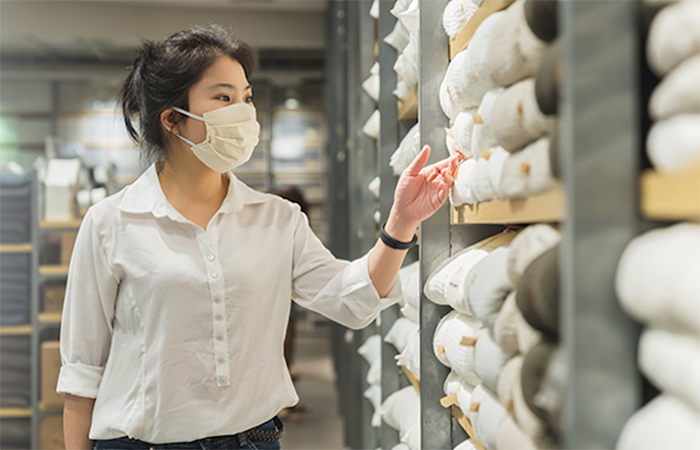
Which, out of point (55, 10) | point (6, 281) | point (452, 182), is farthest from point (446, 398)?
point (55, 10)

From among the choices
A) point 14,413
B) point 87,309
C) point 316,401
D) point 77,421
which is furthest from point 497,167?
point 316,401

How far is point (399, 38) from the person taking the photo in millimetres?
1817

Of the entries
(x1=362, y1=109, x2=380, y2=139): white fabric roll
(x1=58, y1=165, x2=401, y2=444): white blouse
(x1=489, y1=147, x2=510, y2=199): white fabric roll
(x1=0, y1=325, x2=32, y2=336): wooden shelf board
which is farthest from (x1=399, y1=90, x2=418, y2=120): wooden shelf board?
(x1=0, y1=325, x2=32, y2=336): wooden shelf board

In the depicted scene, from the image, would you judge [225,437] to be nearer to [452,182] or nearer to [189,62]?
[452,182]

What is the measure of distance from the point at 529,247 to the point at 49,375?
3370mm

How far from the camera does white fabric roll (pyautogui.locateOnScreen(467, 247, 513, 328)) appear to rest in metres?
0.92

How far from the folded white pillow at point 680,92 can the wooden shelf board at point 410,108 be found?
112 centimetres

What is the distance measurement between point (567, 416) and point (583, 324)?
0.09 m

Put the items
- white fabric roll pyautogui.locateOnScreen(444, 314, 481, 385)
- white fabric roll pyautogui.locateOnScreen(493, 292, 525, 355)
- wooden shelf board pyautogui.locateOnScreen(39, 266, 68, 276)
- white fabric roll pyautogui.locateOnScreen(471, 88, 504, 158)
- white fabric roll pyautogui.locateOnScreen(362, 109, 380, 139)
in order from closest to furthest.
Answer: white fabric roll pyautogui.locateOnScreen(493, 292, 525, 355)
white fabric roll pyautogui.locateOnScreen(471, 88, 504, 158)
white fabric roll pyautogui.locateOnScreen(444, 314, 481, 385)
white fabric roll pyautogui.locateOnScreen(362, 109, 380, 139)
wooden shelf board pyautogui.locateOnScreen(39, 266, 68, 276)

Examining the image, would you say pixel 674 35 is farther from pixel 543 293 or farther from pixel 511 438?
pixel 511 438

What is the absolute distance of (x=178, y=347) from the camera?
1.34 m

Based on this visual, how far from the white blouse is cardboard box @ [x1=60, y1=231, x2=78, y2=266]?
2.32 metres

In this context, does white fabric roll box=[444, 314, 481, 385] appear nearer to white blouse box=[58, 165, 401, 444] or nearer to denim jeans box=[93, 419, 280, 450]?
white blouse box=[58, 165, 401, 444]

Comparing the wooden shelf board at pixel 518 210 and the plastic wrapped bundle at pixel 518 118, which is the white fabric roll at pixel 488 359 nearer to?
the wooden shelf board at pixel 518 210
